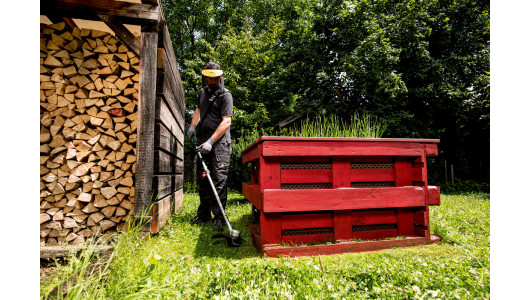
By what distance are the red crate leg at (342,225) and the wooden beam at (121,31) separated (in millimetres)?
2952

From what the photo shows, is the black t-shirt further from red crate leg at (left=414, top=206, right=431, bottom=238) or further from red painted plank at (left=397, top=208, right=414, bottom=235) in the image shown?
red crate leg at (left=414, top=206, right=431, bottom=238)

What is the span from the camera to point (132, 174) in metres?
3.11

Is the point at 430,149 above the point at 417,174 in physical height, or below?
above

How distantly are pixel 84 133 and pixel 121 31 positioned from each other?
1247mm

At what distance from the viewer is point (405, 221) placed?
2.95 metres

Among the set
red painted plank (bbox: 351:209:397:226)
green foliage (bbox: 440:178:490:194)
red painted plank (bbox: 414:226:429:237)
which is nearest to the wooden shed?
red painted plank (bbox: 351:209:397:226)

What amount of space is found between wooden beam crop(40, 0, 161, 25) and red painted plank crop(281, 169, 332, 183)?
2.37m

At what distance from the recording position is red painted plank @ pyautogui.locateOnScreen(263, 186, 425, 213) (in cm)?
255

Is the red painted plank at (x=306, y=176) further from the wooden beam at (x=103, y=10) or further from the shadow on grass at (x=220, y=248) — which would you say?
the wooden beam at (x=103, y=10)

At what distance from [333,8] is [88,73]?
12.2 meters

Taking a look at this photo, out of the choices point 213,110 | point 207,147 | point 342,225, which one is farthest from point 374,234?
point 213,110

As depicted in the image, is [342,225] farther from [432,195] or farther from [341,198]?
[432,195]

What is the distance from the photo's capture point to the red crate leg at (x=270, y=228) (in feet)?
8.45

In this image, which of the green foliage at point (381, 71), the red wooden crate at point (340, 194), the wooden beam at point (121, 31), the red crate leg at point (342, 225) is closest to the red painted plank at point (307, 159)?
the red wooden crate at point (340, 194)
